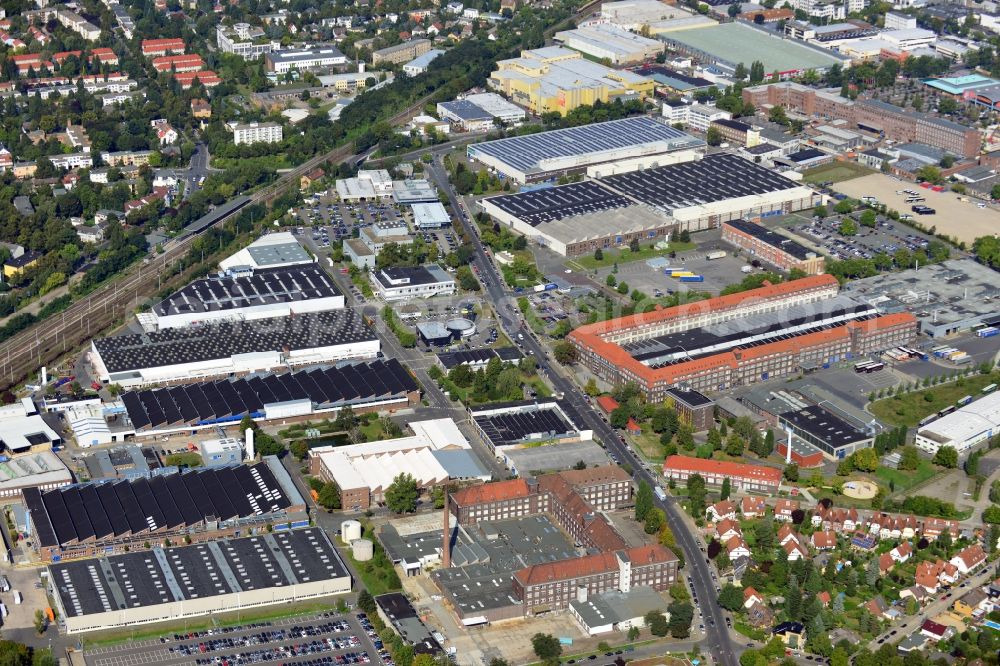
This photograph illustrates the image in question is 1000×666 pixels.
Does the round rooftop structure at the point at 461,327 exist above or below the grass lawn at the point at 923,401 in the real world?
above

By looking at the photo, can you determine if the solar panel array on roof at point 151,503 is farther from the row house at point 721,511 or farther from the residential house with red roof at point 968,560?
the residential house with red roof at point 968,560

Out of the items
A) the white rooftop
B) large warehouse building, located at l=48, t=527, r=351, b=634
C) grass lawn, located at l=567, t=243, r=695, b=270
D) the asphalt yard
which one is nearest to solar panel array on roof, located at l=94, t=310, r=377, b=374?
grass lawn, located at l=567, t=243, r=695, b=270

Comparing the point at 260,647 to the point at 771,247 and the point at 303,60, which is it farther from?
the point at 303,60

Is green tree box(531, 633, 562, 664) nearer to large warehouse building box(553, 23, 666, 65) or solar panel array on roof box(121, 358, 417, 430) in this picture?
solar panel array on roof box(121, 358, 417, 430)

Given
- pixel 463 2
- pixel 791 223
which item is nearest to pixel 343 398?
pixel 791 223

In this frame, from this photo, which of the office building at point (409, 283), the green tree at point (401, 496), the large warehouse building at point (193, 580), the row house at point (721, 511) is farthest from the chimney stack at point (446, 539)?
the office building at point (409, 283)
